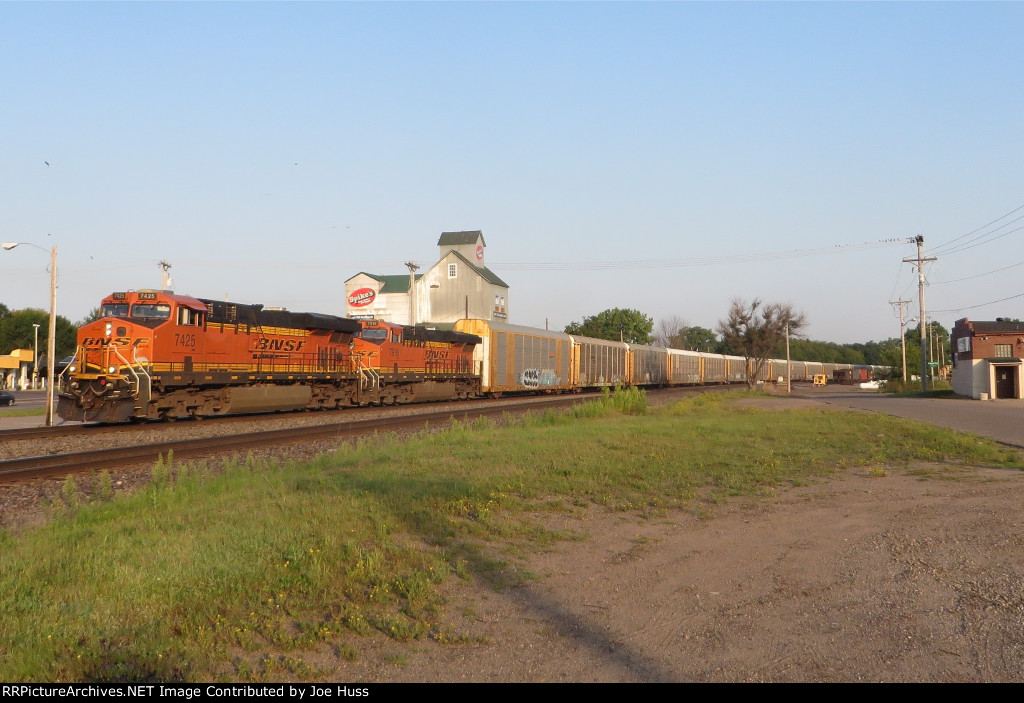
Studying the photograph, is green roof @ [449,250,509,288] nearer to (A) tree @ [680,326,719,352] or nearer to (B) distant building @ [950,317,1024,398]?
(B) distant building @ [950,317,1024,398]

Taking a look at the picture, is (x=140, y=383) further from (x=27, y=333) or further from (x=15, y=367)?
(x=27, y=333)

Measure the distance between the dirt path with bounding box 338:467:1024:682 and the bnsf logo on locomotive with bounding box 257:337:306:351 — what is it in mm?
18526

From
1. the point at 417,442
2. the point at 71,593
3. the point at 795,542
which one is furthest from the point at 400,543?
the point at 417,442

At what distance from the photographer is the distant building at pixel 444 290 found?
83500mm

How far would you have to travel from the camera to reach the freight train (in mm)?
20531

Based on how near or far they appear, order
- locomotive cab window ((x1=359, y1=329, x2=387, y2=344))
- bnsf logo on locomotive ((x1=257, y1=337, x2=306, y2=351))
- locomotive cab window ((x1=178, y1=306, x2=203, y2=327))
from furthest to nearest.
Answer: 1. locomotive cab window ((x1=359, y1=329, x2=387, y2=344))
2. bnsf logo on locomotive ((x1=257, y1=337, x2=306, y2=351))
3. locomotive cab window ((x1=178, y1=306, x2=203, y2=327))

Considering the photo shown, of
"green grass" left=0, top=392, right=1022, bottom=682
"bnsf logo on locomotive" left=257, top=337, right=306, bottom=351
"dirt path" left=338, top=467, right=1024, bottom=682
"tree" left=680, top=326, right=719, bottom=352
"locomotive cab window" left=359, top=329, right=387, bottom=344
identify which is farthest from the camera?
"tree" left=680, top=326, right=719, bottom=352

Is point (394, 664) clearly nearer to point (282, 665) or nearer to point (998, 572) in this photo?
point (282, 665)

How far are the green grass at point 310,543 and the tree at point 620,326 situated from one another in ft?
331

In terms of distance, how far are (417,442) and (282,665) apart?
1206 cm

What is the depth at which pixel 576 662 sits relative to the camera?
471 cm

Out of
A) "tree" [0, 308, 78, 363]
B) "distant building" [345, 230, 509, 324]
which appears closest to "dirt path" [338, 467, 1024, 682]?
"distant building" [345, 230, 509, 324]

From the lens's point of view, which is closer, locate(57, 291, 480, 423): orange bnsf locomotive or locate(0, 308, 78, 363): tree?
locate(57, 291, 480, 423): orange bnsf locomotive

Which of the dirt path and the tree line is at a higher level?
the tree line
